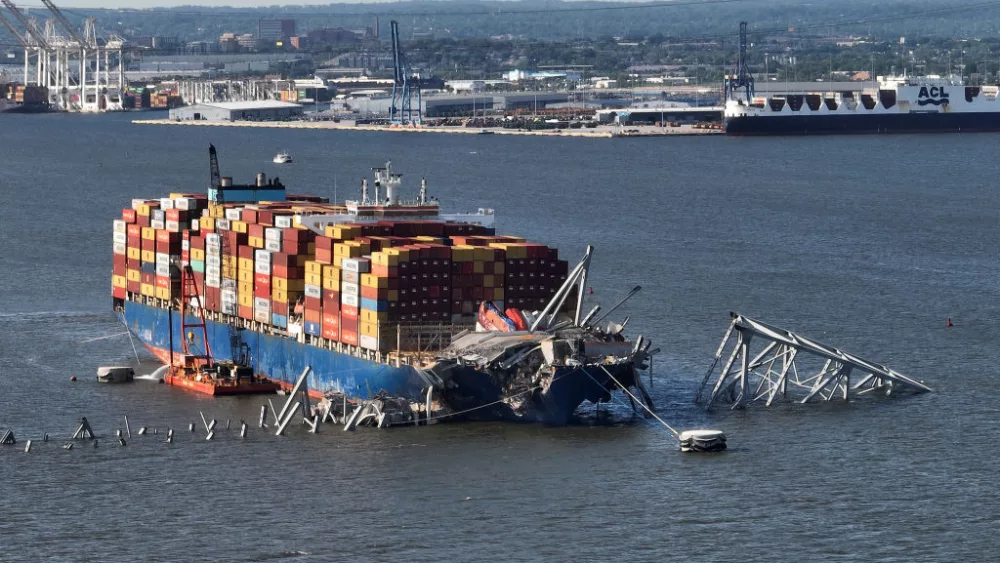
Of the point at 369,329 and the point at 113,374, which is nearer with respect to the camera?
the point at 369,329

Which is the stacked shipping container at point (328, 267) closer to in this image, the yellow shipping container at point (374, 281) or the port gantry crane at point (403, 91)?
the yellow shipping container at point (374, 281)

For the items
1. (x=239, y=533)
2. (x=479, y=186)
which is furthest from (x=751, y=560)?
(x=479, y=186)

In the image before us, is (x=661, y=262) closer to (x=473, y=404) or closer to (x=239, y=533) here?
(x=473, y=404)

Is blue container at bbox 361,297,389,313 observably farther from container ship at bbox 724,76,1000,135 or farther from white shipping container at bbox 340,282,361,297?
container ship at bbox 724,76,1000,135

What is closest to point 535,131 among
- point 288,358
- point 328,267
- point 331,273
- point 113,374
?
point 113,374

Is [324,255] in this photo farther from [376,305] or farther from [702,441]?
[702,441]
